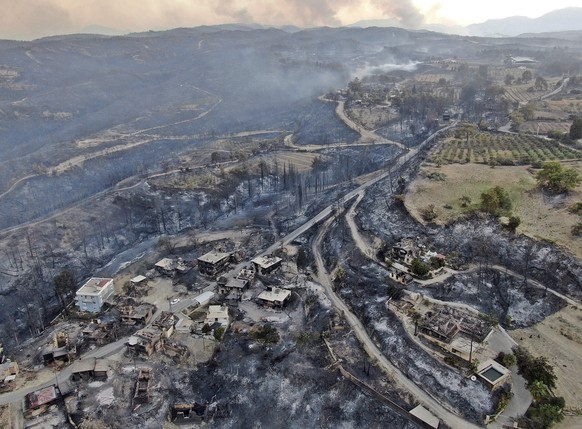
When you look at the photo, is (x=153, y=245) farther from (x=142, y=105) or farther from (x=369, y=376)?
(x=142, y=105)

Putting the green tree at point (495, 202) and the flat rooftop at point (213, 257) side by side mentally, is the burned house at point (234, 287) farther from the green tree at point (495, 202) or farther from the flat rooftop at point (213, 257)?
the green tree at point (495, 202)

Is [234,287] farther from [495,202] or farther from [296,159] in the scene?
[296,159]

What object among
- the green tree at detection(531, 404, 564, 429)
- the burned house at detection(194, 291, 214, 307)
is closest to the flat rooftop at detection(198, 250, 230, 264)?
the burned house at detection(194, 291, 214, 307)

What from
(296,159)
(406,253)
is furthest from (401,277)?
(296,159)

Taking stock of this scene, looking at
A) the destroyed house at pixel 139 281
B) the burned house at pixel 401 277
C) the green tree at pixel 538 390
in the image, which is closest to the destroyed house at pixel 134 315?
the destroyed house at pixel 139 281

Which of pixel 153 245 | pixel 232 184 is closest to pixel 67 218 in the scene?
pixel 153 245

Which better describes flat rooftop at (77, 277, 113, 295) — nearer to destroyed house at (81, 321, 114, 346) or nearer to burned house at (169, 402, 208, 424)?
destroyed house at (81, 321, 114, 346)
